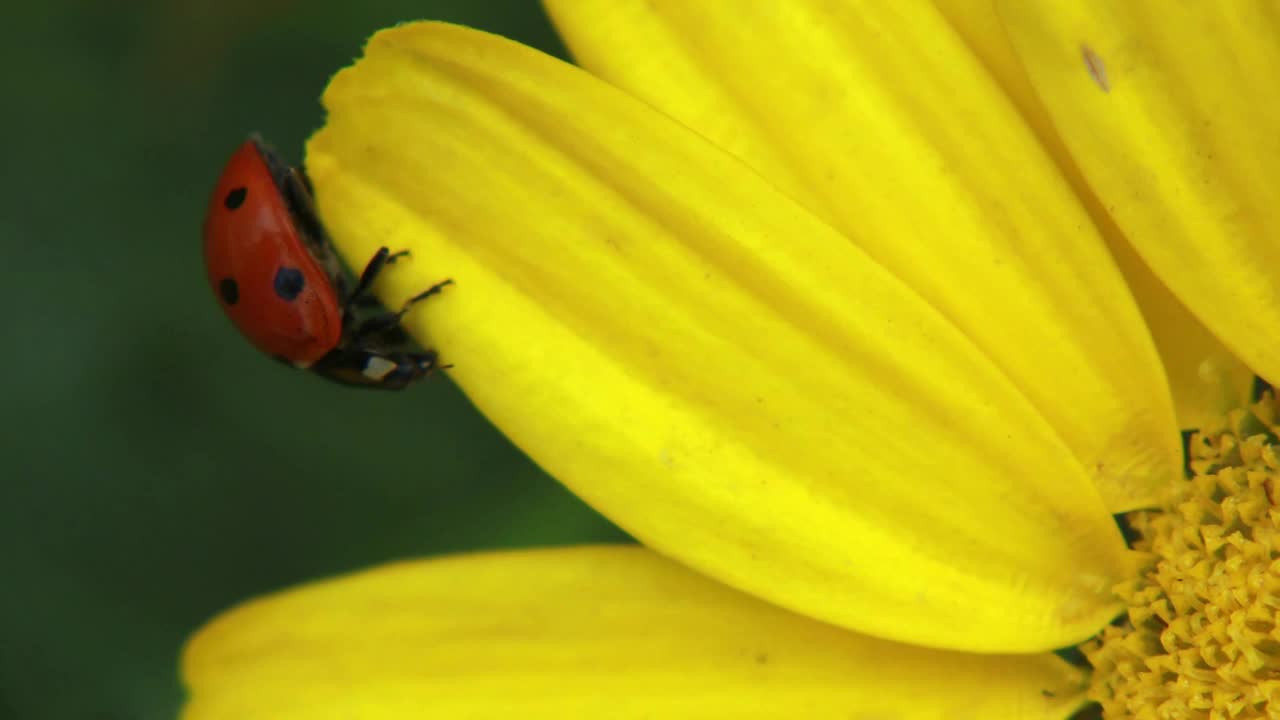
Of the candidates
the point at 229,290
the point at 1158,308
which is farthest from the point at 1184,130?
the point at 229,290

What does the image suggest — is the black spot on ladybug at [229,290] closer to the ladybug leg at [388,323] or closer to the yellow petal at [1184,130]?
the ladybug leg at [388,323]

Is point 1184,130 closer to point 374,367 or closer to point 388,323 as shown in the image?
point 388,323

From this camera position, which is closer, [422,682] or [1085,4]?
[1085,4]

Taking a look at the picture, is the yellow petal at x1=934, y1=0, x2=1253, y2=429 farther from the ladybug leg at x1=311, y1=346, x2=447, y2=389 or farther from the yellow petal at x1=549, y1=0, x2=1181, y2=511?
the ladybug leg at x1=311, y1=346, x2=447, y2=389

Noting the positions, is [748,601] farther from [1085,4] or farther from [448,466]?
[448,466]

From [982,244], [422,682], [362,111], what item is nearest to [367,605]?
[422,682]

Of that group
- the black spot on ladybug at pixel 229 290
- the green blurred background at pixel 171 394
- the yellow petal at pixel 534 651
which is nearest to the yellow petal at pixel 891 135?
the yellow petal at pixel 534 651
